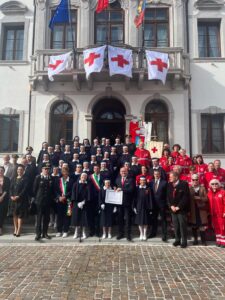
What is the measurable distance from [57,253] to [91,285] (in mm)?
2174

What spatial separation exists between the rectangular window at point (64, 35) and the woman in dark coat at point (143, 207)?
10204 mm

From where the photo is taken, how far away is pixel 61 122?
1554cm

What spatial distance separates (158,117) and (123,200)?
7.73 metres

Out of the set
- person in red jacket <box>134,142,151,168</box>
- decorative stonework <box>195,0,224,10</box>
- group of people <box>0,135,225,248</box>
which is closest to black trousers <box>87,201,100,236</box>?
group of people <box>0,135,225,248</box>

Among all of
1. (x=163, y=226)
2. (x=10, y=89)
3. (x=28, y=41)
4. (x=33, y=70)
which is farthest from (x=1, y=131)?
(x=163, y=226)

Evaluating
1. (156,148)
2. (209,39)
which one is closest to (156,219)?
(156,148)

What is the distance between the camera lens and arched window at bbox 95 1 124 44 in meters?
15.9

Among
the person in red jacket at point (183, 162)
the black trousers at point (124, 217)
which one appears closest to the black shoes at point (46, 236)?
the black trousers at point (124, 217)

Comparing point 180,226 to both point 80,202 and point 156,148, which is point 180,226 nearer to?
point 80,202

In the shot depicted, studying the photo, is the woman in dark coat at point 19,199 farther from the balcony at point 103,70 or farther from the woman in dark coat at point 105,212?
the balcony at point 103,70

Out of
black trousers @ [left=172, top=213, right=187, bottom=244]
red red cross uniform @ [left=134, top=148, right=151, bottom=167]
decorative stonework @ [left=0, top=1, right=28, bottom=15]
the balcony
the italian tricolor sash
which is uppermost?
decorative stonework @ [left=0, top=1, right=28, bottom=15]

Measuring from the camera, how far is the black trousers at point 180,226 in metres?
7.73

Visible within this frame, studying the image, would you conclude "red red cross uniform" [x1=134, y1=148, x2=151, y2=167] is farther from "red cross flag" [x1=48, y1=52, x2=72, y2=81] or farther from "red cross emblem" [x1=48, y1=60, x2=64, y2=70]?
"red cross emblem" [x1=48, y1=60, x2=64, y2=70]

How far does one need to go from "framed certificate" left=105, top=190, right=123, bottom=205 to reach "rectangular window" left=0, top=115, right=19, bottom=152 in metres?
8.48
